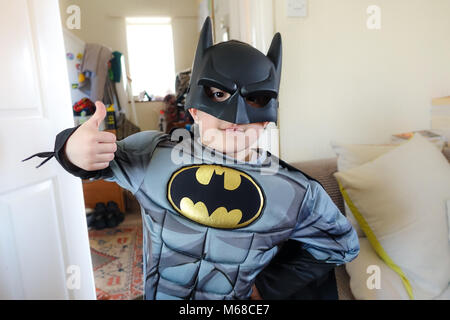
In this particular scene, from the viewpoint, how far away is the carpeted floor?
965 mm

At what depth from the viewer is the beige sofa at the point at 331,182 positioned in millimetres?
645

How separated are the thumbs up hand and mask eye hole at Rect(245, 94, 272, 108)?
0.19 m

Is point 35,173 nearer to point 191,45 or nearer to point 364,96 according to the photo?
point 191,45

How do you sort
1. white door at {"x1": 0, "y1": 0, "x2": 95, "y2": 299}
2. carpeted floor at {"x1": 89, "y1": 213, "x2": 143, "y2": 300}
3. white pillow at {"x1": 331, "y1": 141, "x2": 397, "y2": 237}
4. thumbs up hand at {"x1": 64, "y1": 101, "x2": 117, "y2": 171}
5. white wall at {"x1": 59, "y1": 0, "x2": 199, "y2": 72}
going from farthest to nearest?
carpeted floor at {"x1": 89, "y1": 213, "x2": 143, "y2": 300} < white pillow at {"x1": 331, "y1": 141, "x2": 397, "y2": 237} < white door at {"x1": 0, "y1": 0, "x2": 95, "y2": 299} < white wall at {"x1": 59, "y1": 0, "x2": 199, "y2": 72} < thumbs up hand at {"x1": 64, "y1": 101, "x2": 117, "y2": 171}

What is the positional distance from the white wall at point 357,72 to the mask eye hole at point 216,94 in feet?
1.30

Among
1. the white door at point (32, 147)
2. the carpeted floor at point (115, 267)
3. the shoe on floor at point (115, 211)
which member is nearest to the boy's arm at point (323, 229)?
the shoe on floor at point (115, 211)

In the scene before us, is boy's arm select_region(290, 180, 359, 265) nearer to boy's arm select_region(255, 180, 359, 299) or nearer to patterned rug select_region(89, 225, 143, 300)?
boy's arm select_region(255, 180, 359, 299)

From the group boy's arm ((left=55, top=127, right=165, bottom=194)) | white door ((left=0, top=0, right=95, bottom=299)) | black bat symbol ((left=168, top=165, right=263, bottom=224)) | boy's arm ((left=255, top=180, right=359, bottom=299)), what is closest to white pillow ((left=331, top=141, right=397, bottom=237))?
boy's arm ((left=255, top=180, right=359, bottom=299))

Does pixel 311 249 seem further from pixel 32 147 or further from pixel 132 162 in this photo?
pixel 32 147

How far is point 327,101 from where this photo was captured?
2.52 feet

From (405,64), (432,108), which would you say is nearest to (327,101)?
(405,64)

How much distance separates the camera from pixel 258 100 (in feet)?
1.27

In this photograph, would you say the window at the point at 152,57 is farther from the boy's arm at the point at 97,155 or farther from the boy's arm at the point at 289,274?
the boy's arm at the point at 289,274

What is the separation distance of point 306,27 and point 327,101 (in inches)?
8.0
